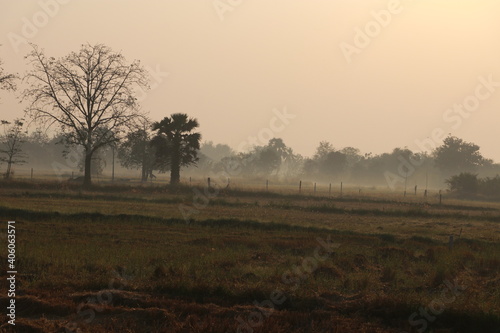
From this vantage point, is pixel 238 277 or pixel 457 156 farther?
pixel 457 156

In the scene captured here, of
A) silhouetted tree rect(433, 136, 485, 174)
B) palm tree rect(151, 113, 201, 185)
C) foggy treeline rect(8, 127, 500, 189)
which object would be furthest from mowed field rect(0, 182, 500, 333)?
silhouetted tree rect(433, 136, 485, 174)

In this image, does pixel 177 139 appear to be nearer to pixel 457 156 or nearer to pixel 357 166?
pixel 457 156

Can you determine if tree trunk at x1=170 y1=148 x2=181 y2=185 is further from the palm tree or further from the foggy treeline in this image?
the foggy treeline

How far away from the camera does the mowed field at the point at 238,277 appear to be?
980cm

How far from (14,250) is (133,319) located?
6.71m

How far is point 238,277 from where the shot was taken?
1288 centimetres

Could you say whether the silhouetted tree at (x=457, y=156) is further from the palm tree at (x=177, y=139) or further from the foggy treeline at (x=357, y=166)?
the palm tree at (x=177, y=139)

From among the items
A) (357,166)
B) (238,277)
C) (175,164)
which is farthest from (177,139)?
(357,166)

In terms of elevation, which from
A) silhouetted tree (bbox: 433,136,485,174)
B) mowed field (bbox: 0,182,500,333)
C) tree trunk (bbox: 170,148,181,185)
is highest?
silhouetted tree (bbox: 433,136,485,174)

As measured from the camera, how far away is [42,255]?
14055mm

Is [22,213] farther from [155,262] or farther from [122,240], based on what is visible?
[155,262]

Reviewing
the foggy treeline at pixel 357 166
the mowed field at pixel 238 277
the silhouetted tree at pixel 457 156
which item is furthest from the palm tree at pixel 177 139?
the silhouetted tree at pixel 457 156

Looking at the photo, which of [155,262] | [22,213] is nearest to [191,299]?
[155,262]

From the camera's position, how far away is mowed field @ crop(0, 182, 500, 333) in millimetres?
9805
